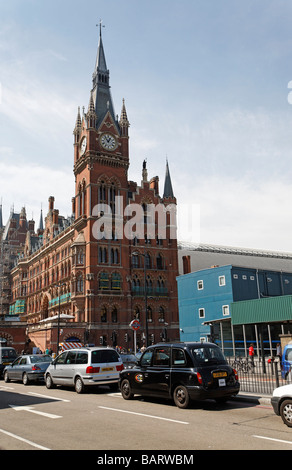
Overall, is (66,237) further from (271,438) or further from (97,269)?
(271,438)

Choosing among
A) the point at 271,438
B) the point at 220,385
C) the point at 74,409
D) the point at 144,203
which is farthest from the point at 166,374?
the point at 144,203

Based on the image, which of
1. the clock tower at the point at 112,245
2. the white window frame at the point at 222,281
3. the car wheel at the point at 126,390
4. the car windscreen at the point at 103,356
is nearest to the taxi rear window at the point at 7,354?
the car windscreen at the point at 103,356

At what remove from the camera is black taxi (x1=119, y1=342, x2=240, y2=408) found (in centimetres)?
1179

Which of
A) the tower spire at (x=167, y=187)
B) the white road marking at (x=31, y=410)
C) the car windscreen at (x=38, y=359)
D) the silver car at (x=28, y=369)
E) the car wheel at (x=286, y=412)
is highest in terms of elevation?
the tower spire at (x=167, y=187)

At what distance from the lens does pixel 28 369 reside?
20641 millimetres

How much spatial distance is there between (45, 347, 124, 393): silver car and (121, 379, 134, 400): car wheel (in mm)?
2125

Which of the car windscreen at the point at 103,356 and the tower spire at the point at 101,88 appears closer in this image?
the car windscreen at the point at 103,356

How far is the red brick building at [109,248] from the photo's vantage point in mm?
52688

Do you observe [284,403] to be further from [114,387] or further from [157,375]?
[114,387]

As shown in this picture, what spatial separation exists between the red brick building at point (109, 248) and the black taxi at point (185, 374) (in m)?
37.3

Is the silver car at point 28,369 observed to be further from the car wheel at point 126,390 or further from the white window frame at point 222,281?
the white window frame at point 222,281

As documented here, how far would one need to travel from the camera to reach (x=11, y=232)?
11188cm

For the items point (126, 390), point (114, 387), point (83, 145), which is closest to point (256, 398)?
point (126, 390)

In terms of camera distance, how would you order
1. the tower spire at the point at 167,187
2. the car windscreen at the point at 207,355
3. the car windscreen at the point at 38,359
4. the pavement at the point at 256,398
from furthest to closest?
the tower spire at the point at 167,187 < the car windscreen at the point at 38,359 < the pavement at the point at 256,398 < the car windscreen at the point at 207,355
